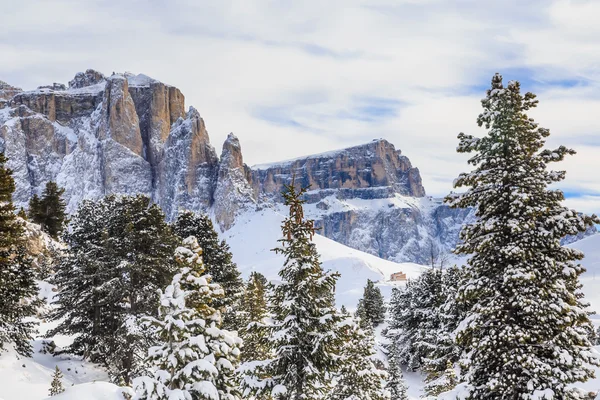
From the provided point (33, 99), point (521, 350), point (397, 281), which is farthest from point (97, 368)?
point (33, 99)

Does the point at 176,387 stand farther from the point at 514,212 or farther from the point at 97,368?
the point at 97,368

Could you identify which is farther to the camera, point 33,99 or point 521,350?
point 33,99

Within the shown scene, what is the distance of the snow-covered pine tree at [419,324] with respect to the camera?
38375 mm

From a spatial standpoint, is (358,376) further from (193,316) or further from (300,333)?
(193,316)

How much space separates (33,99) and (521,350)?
228 meters

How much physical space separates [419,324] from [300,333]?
96.0 feet

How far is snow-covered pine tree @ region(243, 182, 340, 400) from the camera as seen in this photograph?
1459 centimetres

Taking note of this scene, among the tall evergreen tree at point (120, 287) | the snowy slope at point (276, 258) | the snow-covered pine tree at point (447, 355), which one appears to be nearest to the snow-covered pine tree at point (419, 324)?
the snow-covered pine tree at point (447, 355)

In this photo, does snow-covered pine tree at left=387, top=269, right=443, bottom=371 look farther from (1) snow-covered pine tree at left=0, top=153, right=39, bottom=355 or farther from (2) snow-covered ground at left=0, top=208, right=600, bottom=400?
(1) snow-covered pine tree at left=0, top=153, right=39, bottom=355

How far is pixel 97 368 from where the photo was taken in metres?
28.7

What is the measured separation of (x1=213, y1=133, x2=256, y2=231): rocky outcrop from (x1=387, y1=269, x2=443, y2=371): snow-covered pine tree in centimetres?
13138

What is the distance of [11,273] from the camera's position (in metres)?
22.0

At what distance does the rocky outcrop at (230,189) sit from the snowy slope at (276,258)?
20.1ft

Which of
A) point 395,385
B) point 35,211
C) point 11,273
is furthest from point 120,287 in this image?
point 35,211
